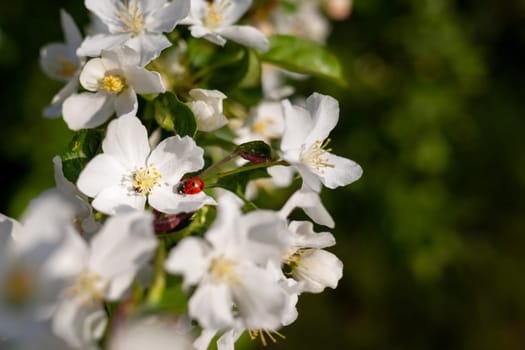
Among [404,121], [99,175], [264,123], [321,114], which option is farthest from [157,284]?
[404,121]

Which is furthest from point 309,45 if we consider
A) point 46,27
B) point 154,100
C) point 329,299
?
point 329,299

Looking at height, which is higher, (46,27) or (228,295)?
(228,295)

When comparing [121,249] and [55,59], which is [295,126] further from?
[55,59]

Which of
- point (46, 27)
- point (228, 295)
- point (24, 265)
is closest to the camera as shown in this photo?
point (24, 265)

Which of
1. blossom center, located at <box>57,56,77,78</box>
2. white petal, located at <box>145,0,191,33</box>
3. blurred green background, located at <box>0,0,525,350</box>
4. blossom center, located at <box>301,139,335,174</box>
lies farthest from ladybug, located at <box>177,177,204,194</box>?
blurred green background, located at <box>0,0,525,350</box>

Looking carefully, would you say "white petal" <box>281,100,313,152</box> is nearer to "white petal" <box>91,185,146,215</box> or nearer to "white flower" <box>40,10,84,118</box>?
"white petal" <box>91,185,146,215</box>

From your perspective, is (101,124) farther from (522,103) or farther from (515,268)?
(515,268)

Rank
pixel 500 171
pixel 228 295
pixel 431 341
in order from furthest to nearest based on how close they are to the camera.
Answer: pixel 431 341 → pixel 500 171 → pixel 228 295
